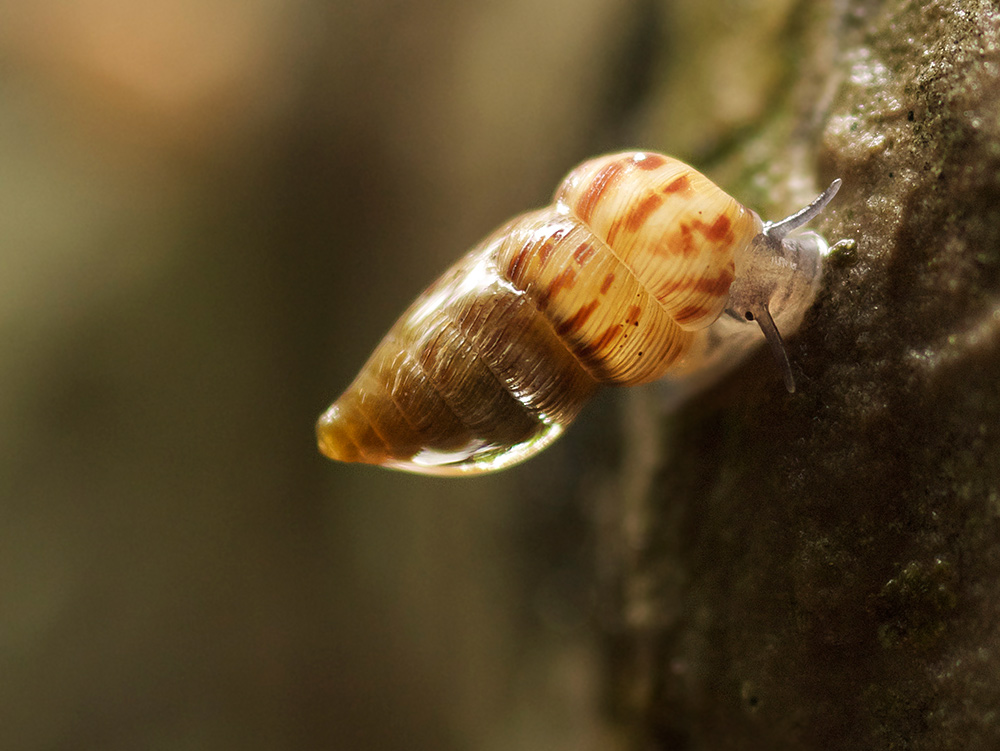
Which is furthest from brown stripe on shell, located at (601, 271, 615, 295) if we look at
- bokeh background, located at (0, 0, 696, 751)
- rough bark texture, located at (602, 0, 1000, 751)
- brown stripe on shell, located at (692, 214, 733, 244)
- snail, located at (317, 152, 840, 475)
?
bokeh background, located at (0, 0, 696, 751)

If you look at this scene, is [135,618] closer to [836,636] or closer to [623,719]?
[623,719]

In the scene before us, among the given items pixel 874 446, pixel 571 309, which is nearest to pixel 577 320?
pixel 571 309

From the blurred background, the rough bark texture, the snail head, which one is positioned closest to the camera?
the rough bark texture

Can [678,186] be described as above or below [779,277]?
above

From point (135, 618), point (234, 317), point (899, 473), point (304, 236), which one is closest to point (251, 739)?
point (135, 618)

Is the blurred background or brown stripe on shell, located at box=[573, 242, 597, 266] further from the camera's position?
the blurred background

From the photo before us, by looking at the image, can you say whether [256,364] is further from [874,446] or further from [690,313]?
[874,446]

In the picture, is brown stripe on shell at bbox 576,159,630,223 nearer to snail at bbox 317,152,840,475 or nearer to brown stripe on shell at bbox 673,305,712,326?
snail at bbox 317,152,840,475
